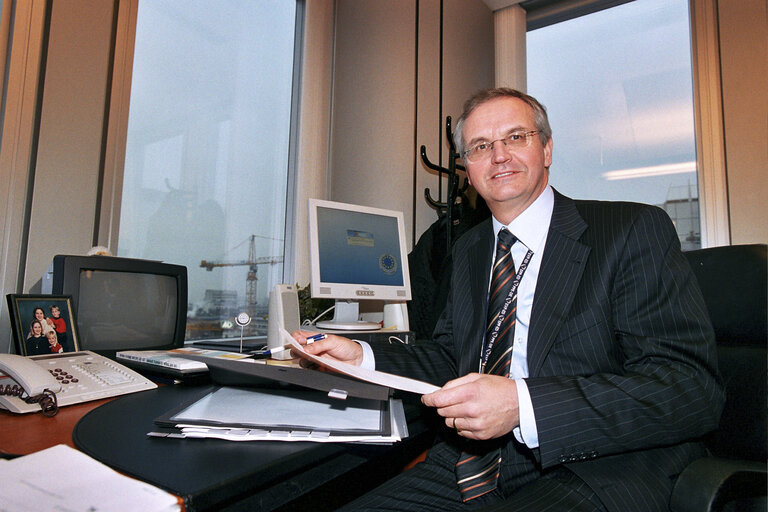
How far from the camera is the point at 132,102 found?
1.87 metres

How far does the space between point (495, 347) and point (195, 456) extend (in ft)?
2.24

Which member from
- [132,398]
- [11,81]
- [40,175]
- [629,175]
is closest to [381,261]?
[132,398]

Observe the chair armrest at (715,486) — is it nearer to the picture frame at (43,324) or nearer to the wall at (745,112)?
the picture frame at (43,324)

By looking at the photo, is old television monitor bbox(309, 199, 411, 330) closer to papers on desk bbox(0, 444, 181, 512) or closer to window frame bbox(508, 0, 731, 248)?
papers on desk bbox(0, 444, 181, 512)

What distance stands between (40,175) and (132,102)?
0.49 metres

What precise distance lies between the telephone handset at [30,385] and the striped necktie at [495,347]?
32.0 inches

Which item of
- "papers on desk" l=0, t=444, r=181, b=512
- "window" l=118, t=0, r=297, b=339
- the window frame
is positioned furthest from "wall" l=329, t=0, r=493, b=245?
"papers on desk" l=0, t=444, r=181, b=512

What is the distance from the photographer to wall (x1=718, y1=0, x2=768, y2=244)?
226 centimetres

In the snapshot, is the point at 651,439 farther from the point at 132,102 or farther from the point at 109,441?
the point at 132,102

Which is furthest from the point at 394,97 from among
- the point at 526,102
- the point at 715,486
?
the point at 715,486

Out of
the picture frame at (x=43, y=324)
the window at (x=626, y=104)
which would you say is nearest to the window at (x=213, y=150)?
the picture frame at (x=43, y=324)

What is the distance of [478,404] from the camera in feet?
2.51

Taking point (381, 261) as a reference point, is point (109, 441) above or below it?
below

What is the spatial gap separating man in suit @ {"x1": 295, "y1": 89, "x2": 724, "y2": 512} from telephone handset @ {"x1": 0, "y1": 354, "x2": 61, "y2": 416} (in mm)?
488
